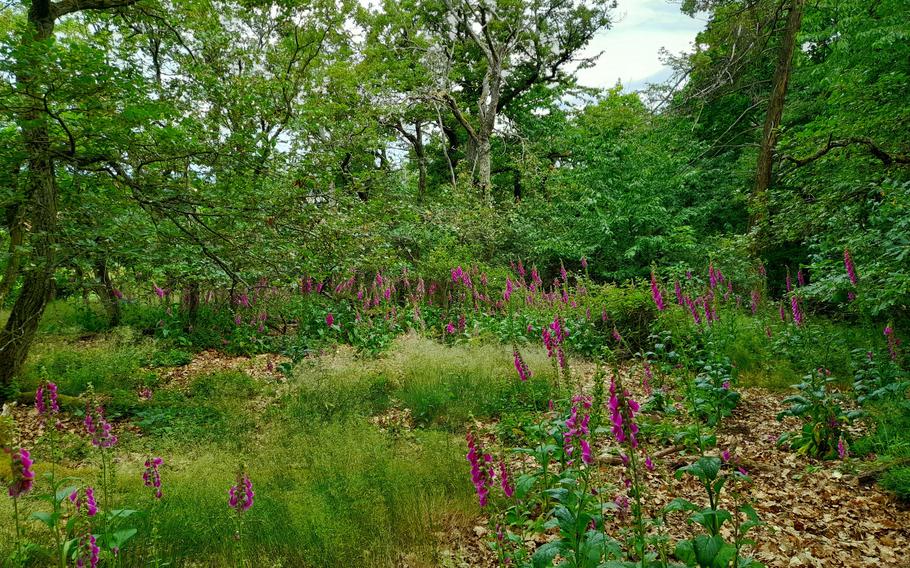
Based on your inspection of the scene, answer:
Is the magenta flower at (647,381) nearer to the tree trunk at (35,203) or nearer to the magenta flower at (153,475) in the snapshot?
the magenta flower at (153,475)

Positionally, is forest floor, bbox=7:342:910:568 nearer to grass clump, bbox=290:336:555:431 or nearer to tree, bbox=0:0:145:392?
grass clump, bbox=290:336:555:431

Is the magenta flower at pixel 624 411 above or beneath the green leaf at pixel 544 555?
above

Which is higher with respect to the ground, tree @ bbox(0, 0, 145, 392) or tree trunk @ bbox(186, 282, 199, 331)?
tree @ bbox(0, 0, 145, 392)

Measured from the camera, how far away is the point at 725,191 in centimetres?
1602

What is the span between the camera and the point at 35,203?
4.55 metres

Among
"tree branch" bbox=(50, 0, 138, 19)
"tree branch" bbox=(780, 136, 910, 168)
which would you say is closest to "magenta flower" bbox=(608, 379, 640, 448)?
"tree branch" bbox=(780, 136, 910, 168)

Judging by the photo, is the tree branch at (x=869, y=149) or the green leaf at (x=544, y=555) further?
the tree branch at (x=869, y=149)

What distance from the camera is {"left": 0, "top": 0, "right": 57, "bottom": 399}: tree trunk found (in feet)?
11.8

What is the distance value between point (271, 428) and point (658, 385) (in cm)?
440

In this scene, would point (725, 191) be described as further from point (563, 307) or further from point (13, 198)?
point (13, 198)

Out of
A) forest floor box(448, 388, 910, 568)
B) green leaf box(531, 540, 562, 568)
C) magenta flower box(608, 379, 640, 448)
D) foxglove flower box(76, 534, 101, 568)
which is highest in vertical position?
magenta flower box(608, 379, 640, 448)

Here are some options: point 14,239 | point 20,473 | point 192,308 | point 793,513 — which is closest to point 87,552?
point 20,473

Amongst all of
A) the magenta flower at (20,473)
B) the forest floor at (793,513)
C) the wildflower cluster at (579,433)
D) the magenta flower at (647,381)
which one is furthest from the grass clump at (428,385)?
the magenta flower at (20,473)

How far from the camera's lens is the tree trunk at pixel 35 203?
360 centimetres
